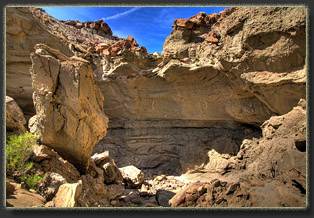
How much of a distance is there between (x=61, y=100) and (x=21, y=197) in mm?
2495

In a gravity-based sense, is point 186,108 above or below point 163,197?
above

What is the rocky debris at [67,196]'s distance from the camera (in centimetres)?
323

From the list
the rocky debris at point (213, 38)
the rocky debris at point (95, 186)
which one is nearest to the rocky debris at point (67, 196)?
the rocky debris at point (95, 186)

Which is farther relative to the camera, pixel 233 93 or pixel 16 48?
pixel 233 93

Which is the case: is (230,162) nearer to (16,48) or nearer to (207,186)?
(207,186)

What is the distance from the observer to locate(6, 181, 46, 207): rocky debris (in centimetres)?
291

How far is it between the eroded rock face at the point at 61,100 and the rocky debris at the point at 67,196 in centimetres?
173

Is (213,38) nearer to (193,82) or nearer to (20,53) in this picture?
(193,82)

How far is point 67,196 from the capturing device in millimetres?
3426

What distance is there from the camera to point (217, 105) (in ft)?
38.1

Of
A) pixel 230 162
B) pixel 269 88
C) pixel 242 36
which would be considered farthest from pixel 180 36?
pixel 230 162

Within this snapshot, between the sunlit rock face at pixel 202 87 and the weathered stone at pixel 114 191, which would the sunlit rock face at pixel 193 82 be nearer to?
the sunlit rock face at pixel 202 87

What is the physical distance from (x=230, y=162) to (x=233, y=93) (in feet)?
12.2

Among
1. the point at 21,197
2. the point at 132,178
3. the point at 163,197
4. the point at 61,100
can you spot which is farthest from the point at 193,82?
the point at 21,197
